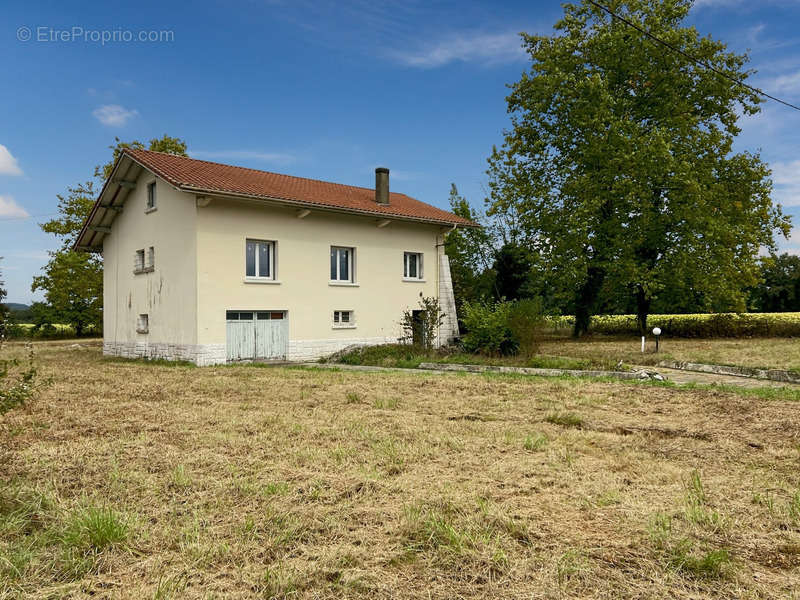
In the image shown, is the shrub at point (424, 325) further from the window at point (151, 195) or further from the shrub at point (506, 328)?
the window at point (151, 195)

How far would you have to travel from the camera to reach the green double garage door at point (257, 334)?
59.1 ft

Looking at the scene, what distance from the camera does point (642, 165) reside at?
22984mm

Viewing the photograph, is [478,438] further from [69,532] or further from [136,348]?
[136,348]

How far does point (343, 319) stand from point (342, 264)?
6.57 feet

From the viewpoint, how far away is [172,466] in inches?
197

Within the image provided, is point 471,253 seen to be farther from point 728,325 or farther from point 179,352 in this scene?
point 179,352

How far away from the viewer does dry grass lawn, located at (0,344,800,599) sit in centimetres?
300

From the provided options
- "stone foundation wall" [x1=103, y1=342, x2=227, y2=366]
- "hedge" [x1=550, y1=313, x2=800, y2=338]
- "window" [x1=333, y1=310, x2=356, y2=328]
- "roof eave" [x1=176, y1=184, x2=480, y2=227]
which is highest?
"roof eave" [x1=176, y1=184, x2=480, y2=227]

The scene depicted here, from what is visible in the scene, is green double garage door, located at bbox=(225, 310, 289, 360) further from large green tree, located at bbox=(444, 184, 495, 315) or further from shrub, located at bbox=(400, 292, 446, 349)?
large green tree, located at bbox=(444, 184, 495, 315)

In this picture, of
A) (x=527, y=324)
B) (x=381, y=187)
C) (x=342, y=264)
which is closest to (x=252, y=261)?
Answer: (x=342, y=264)

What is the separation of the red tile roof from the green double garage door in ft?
12.7

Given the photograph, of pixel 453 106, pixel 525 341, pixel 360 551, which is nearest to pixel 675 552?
pixel 360 551

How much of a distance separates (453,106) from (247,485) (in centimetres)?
1565

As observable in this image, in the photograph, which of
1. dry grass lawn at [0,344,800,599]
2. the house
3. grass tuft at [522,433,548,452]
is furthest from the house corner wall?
grass tuft at [522,433,548,452]
